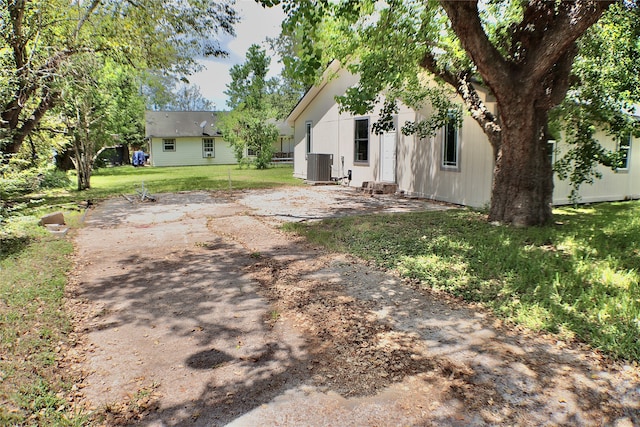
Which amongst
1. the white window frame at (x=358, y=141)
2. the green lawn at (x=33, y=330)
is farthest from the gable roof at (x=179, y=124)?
the green lawn at (x=33, y=330)

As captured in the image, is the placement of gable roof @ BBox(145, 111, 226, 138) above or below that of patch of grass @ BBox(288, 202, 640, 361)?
above

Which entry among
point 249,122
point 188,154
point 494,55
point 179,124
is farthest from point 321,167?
point 179,124

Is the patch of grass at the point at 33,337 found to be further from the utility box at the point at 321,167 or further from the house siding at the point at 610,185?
the utility box at the point at 321,167

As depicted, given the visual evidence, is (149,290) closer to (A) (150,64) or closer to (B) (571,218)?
(B) (571,218)

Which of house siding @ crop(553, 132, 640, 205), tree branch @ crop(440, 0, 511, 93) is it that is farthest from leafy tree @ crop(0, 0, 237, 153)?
house siding @ crop(553, 132, 640, 205)

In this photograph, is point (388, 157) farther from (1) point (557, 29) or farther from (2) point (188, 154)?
(2) point (188, 154)

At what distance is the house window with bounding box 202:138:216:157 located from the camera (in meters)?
36.3

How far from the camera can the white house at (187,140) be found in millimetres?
34844

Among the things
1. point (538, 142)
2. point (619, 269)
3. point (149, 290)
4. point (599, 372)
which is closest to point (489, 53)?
point (538, 142)

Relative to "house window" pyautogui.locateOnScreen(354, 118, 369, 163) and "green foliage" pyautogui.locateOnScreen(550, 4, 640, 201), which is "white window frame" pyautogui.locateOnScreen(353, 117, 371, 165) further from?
"green foliage" pyautogui.locateOnScreen(550, 4, 640, 201)

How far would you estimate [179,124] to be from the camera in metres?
36.4

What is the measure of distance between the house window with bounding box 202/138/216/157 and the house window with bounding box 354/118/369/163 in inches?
901

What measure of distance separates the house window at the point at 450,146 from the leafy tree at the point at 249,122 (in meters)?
17.6

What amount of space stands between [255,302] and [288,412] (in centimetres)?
204
